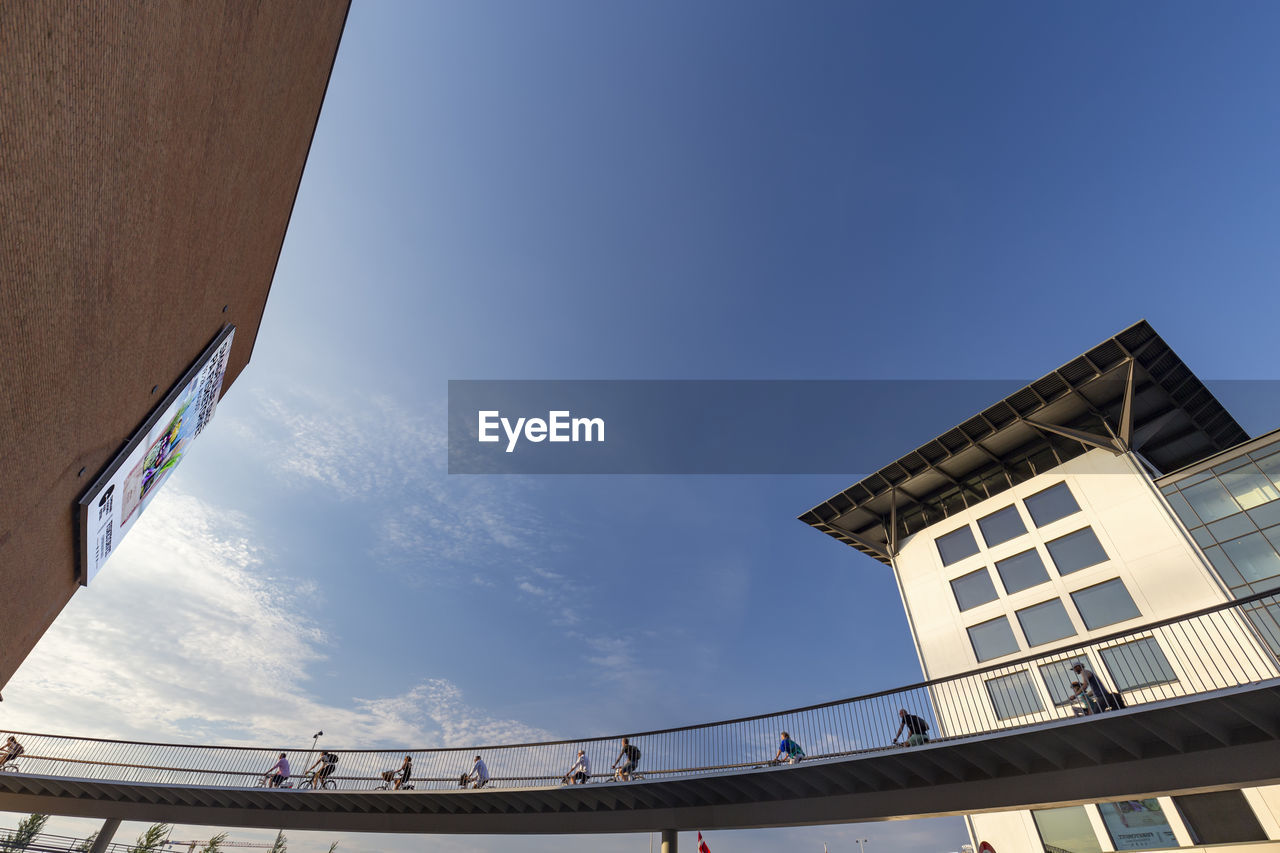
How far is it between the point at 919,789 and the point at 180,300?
22.8m

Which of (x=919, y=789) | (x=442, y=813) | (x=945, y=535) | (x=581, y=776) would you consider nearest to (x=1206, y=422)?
(x=945, y=535)

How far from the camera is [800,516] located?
34.2 metres

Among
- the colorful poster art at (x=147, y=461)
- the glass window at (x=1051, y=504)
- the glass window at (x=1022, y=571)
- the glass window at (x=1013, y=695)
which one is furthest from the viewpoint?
the glass window at (x=1051, y=504)

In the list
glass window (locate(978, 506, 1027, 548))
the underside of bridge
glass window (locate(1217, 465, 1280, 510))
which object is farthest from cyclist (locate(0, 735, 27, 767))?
glass window (locate(1217, 465, 1280, 510))

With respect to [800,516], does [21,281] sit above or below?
below

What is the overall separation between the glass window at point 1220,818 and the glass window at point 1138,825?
65 cm

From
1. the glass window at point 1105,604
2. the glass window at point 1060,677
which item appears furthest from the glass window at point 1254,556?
the glass window at point 1060,677

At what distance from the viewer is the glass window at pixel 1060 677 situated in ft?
70.1

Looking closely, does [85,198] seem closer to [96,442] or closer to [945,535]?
[96,442]

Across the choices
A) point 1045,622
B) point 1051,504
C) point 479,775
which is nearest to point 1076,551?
point 1051,504

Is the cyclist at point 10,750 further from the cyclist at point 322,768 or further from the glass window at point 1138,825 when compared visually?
the glass window at point 1138,825

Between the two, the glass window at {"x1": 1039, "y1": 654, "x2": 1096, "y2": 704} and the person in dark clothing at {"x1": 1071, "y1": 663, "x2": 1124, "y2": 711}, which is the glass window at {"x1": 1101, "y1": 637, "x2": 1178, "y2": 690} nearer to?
the glass window at {"x1": 1039, "y1": 654, "x2": 1096, "y2": 704}

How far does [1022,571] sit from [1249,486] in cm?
803

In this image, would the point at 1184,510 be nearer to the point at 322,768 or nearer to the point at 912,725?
the point at 912,725
